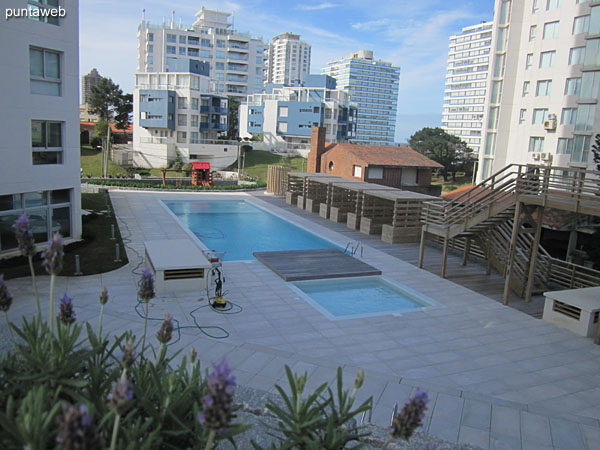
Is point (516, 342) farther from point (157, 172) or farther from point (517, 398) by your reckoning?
point (157, 172)

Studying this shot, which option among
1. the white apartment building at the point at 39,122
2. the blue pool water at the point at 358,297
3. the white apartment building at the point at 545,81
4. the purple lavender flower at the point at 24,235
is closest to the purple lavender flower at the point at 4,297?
the purple lavender flower at the point at 24,235

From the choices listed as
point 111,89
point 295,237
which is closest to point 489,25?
point 111,89

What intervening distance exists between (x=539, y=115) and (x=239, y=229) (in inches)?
770

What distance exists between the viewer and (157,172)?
48.4 meters

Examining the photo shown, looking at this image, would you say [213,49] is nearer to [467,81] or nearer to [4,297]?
[4,297]

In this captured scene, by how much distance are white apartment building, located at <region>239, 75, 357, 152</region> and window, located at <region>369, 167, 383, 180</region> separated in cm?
2729

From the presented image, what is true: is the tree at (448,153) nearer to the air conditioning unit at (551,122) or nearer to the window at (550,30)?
the window at (550,30)

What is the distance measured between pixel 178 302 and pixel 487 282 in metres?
8.93

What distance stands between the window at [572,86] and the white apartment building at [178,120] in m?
35.1

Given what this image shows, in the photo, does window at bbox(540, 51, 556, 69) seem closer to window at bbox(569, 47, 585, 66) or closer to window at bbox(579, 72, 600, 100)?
window at bbox(569, 47, 585, 66)

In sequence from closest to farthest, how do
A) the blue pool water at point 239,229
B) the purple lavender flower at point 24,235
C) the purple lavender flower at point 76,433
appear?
the purple lavender flower at point 76,433
the purple lavender flower at point 24,235
the blue pool water at point 239,229

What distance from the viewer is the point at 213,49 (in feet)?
277

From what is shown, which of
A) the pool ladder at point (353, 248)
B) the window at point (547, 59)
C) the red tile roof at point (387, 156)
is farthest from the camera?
the red tile roof at point (387, 156)

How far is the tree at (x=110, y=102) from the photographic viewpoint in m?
58.1
